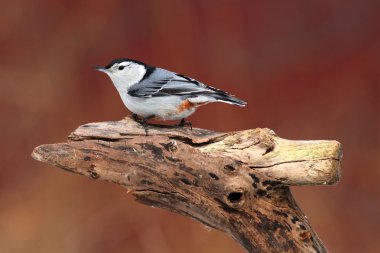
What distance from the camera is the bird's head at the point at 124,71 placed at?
106 inches

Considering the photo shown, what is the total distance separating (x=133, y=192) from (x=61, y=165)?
296mm

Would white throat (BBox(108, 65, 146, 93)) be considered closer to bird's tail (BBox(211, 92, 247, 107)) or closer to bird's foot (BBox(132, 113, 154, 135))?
bird's foot (BBox(132, 113, 154, 135))

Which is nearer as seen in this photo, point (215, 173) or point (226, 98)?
point (215, 173)

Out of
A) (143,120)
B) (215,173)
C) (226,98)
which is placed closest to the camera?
(215,173)

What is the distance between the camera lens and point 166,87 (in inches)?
104

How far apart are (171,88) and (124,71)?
8.6 inches

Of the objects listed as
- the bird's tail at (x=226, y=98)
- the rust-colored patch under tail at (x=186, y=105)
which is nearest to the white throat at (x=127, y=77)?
the rust-colored patch under tail at (x=186, y=105)

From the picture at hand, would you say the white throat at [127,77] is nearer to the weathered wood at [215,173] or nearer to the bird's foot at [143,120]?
the bird's foot at [143,120]

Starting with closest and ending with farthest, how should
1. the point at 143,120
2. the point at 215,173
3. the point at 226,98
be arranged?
the point at 215,173
the point at 226,98
the point at 143,120

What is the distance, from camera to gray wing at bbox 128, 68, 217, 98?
262 cm

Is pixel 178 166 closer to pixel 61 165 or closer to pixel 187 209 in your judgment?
pixel 187 209

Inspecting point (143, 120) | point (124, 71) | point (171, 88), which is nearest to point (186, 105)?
point (171, 88)

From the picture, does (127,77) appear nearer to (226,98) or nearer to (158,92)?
(158,92)

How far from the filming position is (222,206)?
8.11 feet
